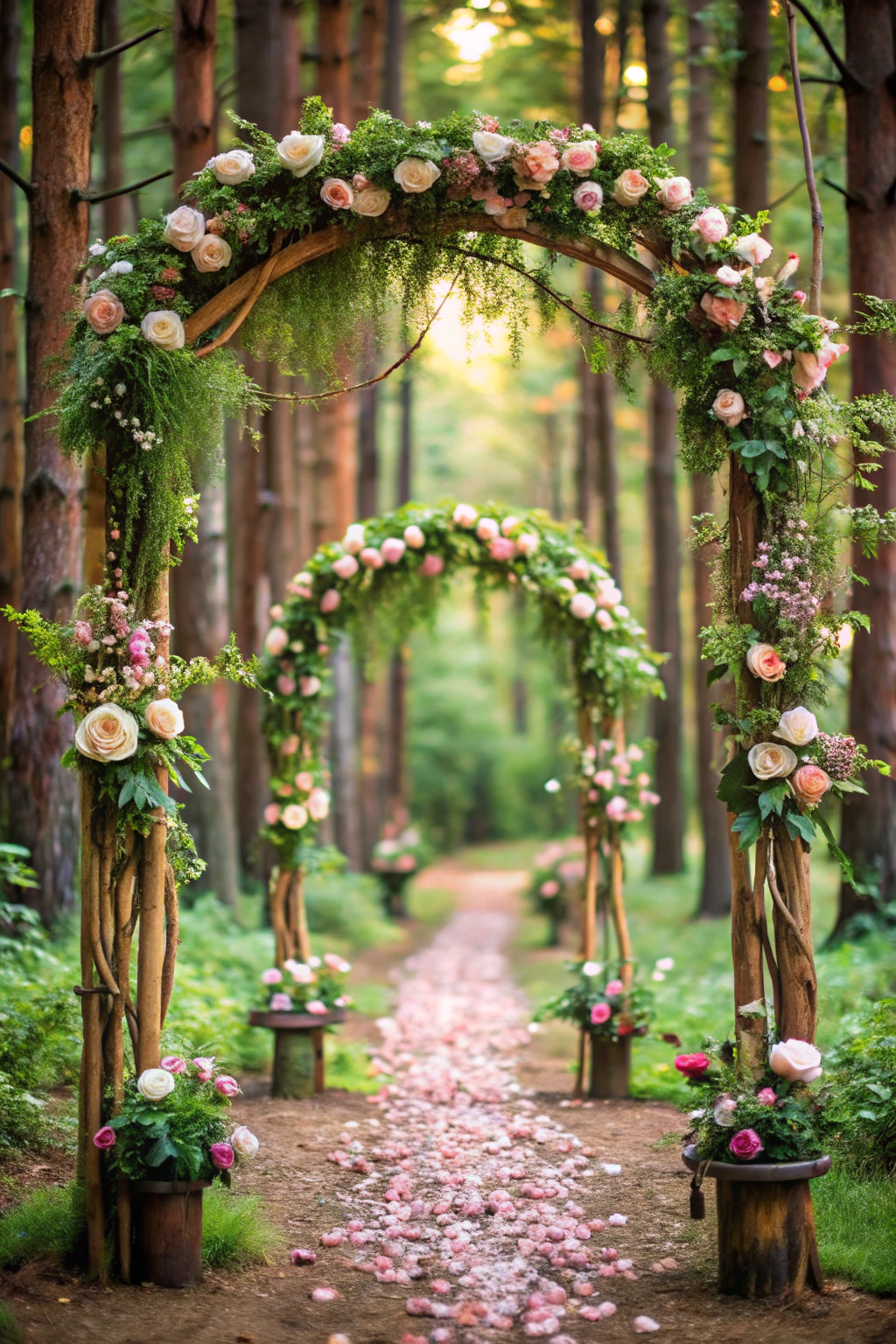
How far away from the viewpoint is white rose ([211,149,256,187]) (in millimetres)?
4082

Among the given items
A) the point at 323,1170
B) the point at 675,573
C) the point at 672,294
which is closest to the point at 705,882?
the point at 675,573

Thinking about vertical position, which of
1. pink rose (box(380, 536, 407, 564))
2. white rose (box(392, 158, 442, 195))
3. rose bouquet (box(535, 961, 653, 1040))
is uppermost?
white rose (box(392, 158, 442, 195))

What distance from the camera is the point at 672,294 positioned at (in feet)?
13.5

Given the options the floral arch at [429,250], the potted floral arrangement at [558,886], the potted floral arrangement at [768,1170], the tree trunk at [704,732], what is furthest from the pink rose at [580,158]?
the potted floral arrangement at [558,886]

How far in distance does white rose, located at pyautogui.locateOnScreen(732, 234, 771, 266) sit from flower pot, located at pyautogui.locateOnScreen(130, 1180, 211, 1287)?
3.65 metres

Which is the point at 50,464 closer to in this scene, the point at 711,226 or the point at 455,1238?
the point at 711,226

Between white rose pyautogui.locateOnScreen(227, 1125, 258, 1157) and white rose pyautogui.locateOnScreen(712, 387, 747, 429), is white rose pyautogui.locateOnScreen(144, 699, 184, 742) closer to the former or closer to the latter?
white rose pyautogui.locateOnScreen(227, 1125, 258, 1157)

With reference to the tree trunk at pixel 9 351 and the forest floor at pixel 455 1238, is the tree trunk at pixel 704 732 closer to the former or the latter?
the forest floor at pixel 455 1238

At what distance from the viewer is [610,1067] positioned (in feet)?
20.7

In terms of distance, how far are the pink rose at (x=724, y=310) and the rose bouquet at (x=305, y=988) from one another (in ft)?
13.3

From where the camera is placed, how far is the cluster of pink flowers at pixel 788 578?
393 cm

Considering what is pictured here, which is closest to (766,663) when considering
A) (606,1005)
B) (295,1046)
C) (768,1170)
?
(768,1170)

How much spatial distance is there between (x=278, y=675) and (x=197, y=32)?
14.0 feet

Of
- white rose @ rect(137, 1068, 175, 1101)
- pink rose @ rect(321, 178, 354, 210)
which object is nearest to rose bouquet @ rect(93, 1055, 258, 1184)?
white rose @ rect(137, 1068, 175, 1101)
